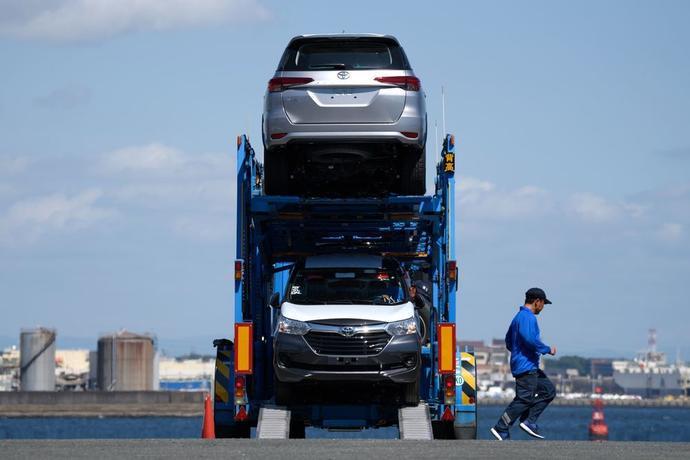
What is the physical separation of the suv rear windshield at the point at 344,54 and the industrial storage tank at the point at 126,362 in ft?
321

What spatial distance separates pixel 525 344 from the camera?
622 inches

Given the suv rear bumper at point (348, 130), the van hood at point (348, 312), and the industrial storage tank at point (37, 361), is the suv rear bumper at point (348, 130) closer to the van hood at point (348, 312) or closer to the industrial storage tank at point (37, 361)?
the van hood at point (348, 312)

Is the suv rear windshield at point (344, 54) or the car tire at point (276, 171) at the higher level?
the suv rear windshield at point (344, 54)

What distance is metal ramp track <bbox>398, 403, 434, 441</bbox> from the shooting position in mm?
15703

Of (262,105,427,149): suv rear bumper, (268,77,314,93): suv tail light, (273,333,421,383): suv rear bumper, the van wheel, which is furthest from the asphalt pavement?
(268,77,314,93): suv tail light

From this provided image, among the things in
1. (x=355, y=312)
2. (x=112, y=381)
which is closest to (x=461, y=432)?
(x=355, y=312)

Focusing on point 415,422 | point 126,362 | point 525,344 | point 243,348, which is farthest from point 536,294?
point 126,362

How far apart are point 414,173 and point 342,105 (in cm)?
139

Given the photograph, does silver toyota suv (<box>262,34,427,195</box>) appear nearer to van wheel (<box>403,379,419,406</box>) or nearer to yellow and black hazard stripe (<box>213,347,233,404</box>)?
yellow and black hazard stripe (<box>213,347,233,404</box>)

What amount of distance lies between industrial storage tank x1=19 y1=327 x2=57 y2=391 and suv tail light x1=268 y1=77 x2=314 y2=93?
98259mm

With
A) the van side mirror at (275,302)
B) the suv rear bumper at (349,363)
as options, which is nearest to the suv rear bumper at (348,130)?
the van side mirror at (275,302)

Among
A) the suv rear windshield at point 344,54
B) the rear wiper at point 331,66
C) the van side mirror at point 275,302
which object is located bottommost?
the van side mirror at point 275,302

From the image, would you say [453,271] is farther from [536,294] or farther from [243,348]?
[243,348]

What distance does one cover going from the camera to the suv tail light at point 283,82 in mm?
16219
